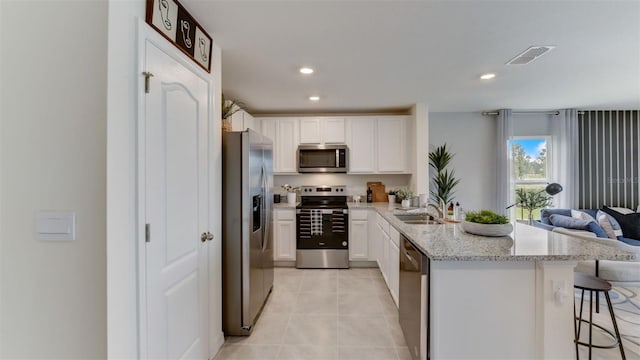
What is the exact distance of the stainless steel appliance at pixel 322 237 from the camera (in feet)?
12.6

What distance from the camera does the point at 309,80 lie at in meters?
2.94

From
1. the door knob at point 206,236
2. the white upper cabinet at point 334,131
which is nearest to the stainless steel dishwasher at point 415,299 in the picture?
the door knob at point 206,236

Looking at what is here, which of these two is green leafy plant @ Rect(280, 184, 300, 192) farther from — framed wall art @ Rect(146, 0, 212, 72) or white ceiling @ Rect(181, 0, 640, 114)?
framed wall art @ Rect(146, 0, 212, 72)

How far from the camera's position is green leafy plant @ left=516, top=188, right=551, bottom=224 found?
440 centimetres

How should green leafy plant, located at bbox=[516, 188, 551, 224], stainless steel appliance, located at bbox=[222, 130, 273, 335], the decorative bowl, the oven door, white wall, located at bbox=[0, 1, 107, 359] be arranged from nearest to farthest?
white wall, located at bbox=[0, 1, 107, 359] < the decorative bowl < stainless steel appliance, located at bbox=[222, 130, 273, 335] < the oven door < green leafy plant, located at bbox=[516, 188, 551, 224]

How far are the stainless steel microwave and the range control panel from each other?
0.46 metres

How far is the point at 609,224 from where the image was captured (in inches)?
145

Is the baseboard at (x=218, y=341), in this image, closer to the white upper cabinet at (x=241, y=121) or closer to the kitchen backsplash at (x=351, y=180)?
the white upper cabinet at (x=241, y=121)

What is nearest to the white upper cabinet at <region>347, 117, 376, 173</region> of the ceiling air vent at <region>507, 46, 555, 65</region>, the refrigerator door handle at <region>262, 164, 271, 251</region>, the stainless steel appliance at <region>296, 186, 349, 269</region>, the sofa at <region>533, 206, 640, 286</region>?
the stainless steel appliance at <region>296, 186, 349, 269</region>

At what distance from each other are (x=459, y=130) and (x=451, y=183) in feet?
3.10

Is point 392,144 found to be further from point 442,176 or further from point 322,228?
point 322,228

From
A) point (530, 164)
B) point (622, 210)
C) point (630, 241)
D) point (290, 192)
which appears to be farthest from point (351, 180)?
point (622, 210)

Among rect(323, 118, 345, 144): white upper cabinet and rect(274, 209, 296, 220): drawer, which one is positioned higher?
rect(323, 118, 345, 144): white upper cabinet

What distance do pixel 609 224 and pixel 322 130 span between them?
420cm
